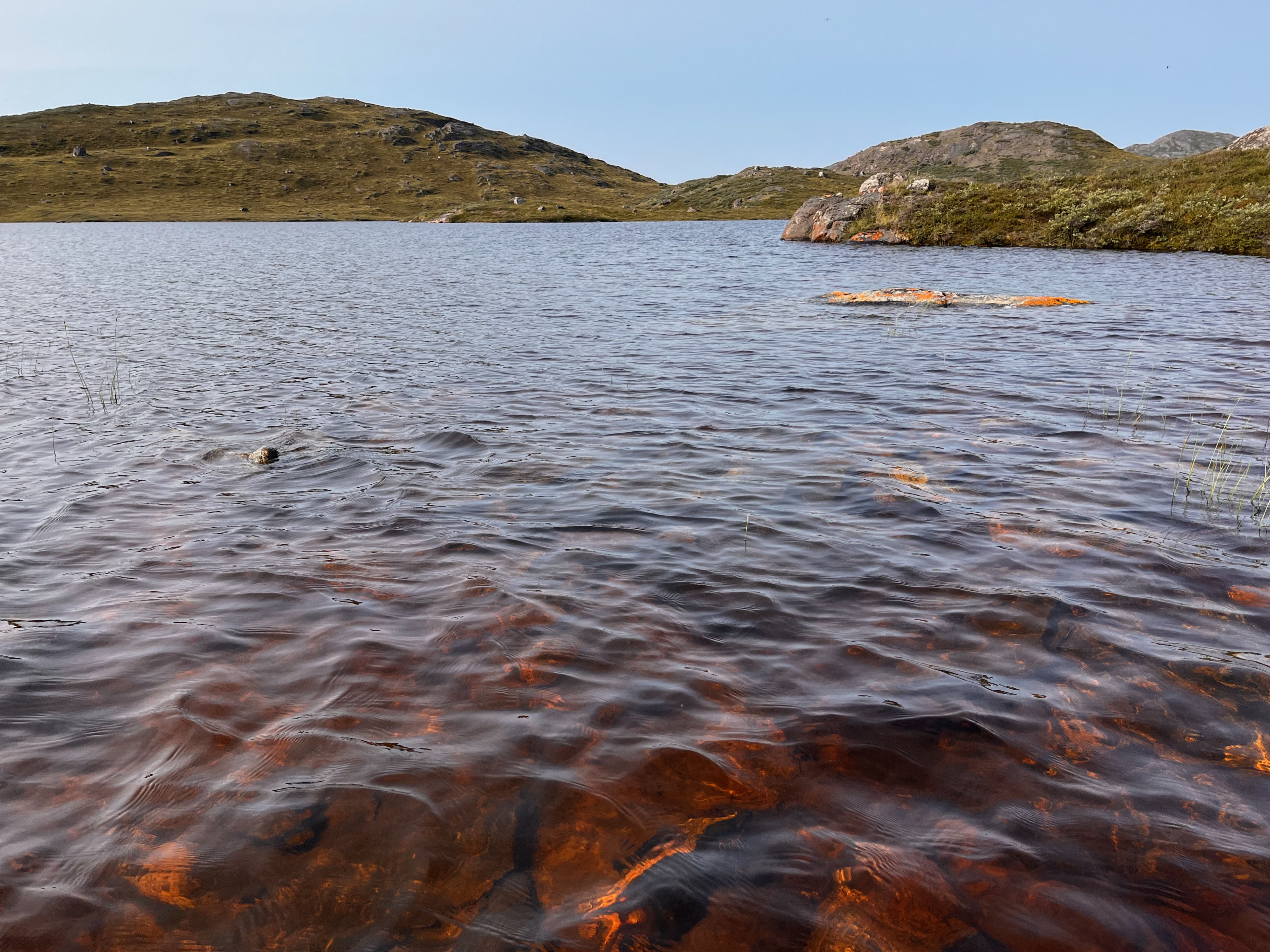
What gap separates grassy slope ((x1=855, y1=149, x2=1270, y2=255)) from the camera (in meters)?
40.2

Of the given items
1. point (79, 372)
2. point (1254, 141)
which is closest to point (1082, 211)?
point (1254, 141)

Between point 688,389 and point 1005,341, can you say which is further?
point 1005,341

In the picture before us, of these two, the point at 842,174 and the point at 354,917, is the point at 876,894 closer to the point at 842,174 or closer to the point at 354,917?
the point at 354,917

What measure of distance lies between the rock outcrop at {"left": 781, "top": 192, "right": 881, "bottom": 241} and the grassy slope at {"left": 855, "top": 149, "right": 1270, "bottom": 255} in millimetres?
1107

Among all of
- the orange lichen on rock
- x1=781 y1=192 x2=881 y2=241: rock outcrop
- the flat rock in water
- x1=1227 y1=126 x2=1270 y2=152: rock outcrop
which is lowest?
the orange lichen on rock

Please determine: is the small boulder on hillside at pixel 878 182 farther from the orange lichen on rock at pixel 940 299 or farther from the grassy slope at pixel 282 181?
the grassy slope at pixel 282 181

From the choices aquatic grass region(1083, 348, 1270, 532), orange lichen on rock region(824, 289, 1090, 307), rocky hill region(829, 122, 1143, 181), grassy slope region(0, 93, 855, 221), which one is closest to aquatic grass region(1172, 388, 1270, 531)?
aquatic grass region(1083, 348, 1270, 532)

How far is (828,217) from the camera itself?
57.2 meters

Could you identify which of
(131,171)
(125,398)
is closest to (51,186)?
(131,171)

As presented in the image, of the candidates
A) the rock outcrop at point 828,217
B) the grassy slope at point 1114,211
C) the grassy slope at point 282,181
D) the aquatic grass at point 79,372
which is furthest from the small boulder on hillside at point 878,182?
the grassy slope at point 282,181

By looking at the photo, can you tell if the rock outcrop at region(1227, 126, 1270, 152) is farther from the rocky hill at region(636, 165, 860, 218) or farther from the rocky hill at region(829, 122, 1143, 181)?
the rocky hill at region(829, 122, 1143, 181)

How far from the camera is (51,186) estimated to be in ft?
447

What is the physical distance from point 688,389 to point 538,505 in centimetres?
636

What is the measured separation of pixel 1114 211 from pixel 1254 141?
23.6 m
